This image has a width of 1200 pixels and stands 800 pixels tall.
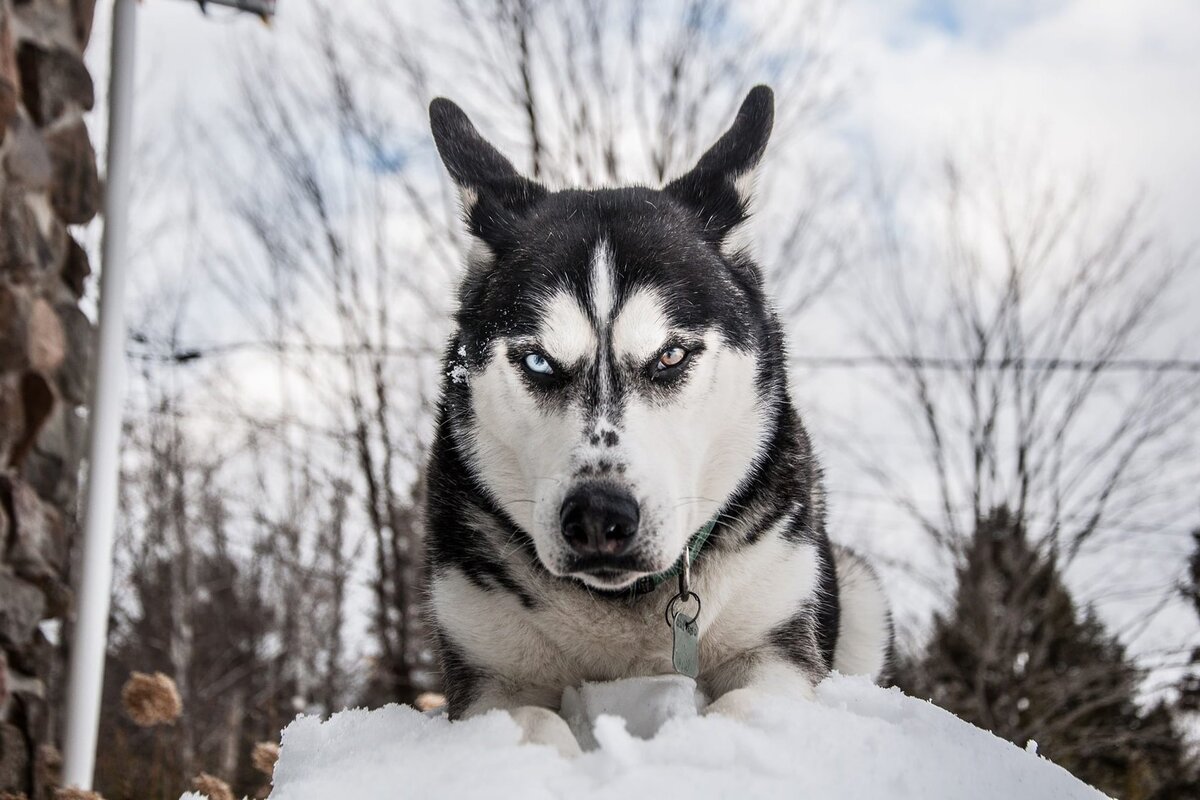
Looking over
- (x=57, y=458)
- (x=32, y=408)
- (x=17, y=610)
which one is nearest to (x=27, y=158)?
(x=32, y=408)

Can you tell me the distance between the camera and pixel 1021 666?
38.0 feet

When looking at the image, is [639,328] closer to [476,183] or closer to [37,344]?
[476,183]

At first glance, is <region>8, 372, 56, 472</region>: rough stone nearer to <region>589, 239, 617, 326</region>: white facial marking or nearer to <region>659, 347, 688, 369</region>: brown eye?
<region>589, 239, 617, 326</region>: white facial marking

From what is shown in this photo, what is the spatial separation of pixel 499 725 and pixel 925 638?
10.7m

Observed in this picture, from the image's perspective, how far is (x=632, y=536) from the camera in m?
2.00

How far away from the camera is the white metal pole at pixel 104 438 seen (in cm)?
439

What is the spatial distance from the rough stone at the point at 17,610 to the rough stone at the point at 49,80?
A: 6.13 ft

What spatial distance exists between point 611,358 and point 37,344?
288 centimetres

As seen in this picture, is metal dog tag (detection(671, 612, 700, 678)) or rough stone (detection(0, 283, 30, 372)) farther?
rough stone (detection(0, 283, 30, 372))

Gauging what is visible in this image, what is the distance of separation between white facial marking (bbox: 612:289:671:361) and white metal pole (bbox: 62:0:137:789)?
10.7 ft

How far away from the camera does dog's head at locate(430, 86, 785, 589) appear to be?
2.04 m

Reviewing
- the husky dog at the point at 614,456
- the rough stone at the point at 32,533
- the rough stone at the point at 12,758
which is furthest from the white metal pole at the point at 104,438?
the husky dog at the point at 614,456

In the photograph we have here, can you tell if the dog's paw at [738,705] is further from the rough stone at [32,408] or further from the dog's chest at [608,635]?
the rough stone at [32,408]

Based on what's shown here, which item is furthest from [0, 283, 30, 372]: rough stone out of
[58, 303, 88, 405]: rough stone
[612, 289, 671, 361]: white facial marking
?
[612, 289, 671, 361]: white facial marking
